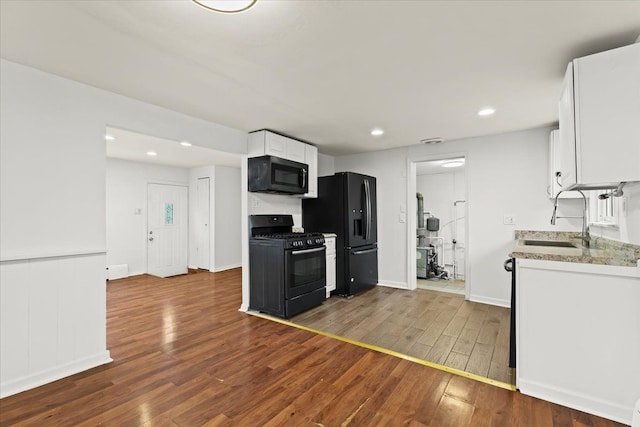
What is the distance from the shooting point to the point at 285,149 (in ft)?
12.9

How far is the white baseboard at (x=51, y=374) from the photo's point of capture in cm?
199

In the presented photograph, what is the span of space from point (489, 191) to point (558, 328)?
2.52 metres

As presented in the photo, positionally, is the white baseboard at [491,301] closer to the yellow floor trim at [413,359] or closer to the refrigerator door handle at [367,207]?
the refrigerator door handle at [367,207]

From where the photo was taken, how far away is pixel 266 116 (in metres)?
3.19

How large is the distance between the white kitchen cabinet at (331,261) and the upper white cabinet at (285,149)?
2.33ft

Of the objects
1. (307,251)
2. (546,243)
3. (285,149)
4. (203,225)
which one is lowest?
(307,251)

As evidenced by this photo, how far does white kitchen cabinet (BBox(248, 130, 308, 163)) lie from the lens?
366 cm

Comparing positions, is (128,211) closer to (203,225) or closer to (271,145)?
(203,225)

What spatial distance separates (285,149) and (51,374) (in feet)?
10.2

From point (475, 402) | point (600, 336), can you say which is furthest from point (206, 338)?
point (600, 336)

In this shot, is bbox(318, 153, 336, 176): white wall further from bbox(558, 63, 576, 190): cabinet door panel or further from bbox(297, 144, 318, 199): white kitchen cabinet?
bbox(558, 63, 576, 190): cabinet door panel

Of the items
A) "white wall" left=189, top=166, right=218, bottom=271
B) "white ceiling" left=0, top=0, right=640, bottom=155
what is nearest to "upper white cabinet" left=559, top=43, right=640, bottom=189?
"white ceiling" left=0, top=0, right=640, bottom=155

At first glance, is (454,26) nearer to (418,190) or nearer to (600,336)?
(600,336)

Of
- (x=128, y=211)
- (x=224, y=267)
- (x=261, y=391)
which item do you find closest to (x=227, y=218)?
(x=224, y=267)
